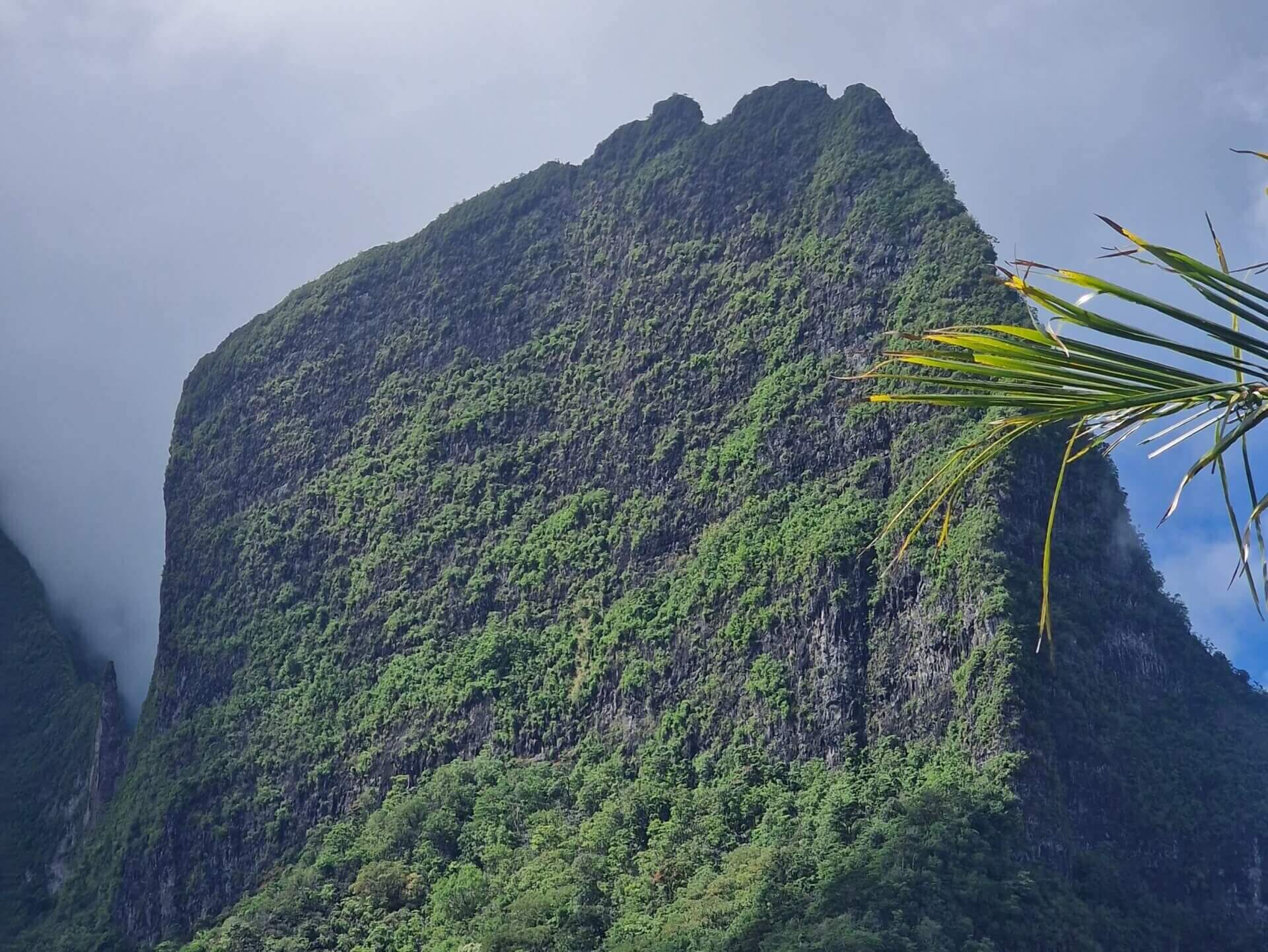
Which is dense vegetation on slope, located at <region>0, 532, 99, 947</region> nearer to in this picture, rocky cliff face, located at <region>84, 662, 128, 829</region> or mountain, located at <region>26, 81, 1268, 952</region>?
rocky cliff face, located at <region>84, 662, 128, 829</region>

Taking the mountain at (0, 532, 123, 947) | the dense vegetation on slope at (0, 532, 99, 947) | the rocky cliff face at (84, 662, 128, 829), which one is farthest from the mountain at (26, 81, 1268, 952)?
the dense vegetation on slope at (0, 532, 99, 947)

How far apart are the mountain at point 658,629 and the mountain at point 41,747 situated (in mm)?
3452

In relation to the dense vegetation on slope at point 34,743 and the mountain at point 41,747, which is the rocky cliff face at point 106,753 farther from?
the dense vegetation on slope at point 34,743

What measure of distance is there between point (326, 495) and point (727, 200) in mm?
17971

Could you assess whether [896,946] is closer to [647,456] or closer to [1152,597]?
[1152,597]

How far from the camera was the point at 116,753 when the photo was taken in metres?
58.4

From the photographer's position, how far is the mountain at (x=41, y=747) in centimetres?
5675

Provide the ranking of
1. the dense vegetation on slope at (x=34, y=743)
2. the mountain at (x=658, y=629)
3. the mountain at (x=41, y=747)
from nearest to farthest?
the mountain at (x=658, y=629) → the mountain at (x=41, y=747) → the dense vegetation on slope at (x=34, y=743)

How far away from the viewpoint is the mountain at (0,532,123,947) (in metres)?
56.8

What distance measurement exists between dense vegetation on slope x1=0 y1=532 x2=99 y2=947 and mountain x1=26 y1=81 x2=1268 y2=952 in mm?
4976

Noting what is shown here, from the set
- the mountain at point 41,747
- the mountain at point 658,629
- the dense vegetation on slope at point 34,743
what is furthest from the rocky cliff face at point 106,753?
the mountain at point 658,629

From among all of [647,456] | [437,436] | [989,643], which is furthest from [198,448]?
[989,643]

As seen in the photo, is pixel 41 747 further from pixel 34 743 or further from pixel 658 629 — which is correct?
pixel 658 629

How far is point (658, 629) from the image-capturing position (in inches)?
1698
